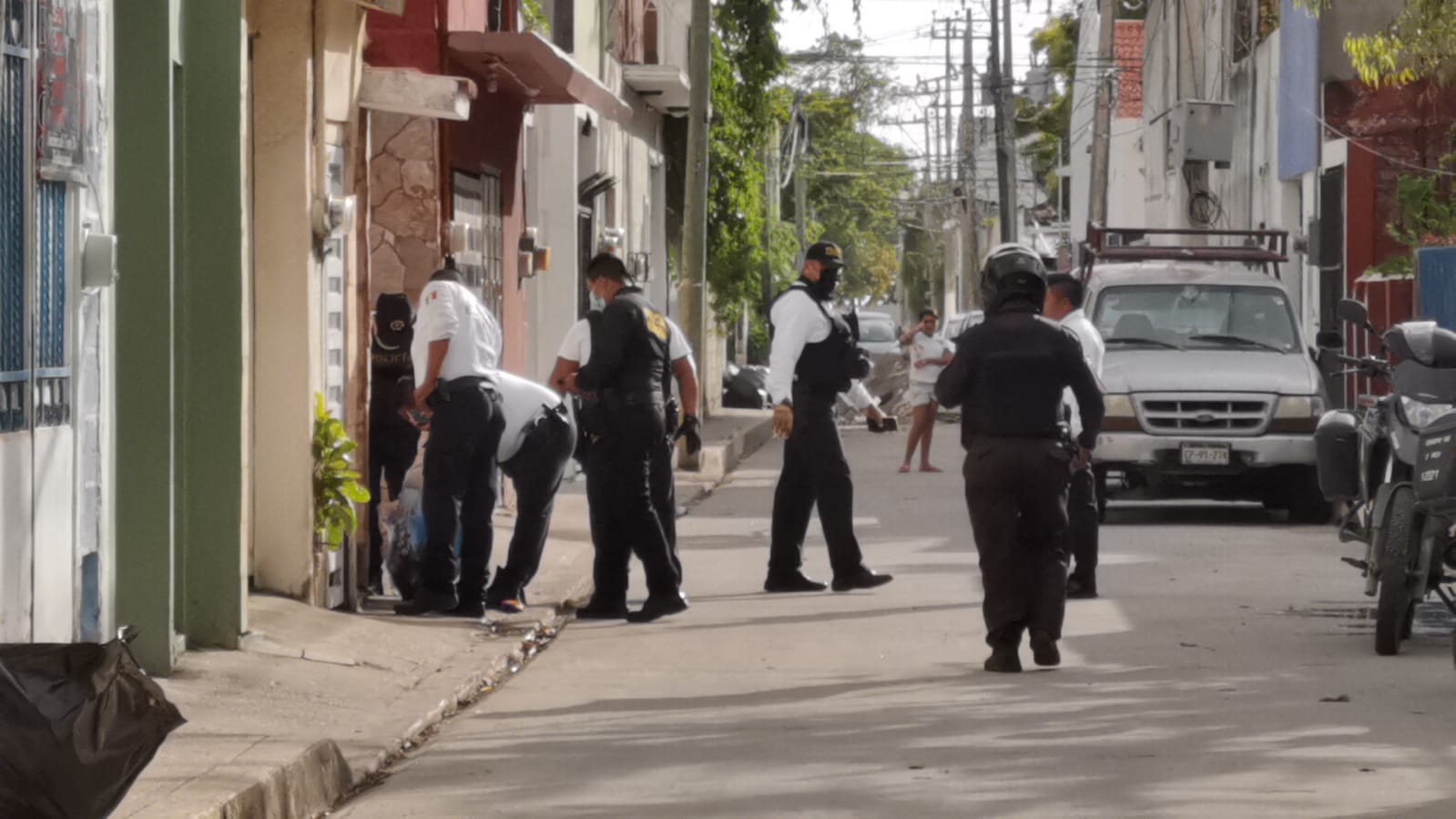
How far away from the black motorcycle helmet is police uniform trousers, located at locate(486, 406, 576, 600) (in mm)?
2628

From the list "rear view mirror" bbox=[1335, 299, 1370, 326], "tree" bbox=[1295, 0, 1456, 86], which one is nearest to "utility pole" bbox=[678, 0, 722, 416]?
"tree" bbox=[1295, 0, 1456, 86]

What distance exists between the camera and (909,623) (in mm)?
12836

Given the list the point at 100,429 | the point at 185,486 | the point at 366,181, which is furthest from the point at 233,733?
the point at 366,181

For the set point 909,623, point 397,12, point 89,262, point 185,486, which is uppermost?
point 397,12

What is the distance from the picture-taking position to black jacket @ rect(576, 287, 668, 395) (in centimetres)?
1311

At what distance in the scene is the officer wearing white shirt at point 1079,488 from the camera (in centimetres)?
1371

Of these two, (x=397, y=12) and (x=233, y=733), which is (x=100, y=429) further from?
(x=397, y=12)

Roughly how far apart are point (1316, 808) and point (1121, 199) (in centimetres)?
5328

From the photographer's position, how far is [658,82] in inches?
1227

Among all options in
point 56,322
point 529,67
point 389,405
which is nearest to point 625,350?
point 389,405

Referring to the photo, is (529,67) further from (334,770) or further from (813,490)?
(334,770)

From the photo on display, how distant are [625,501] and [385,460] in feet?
5.12

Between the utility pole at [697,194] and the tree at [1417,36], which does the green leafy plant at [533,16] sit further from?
the tree at [1417,36]

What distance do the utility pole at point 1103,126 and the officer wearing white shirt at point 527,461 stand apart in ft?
87.5
